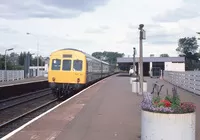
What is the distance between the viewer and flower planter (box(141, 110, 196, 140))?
22.3ft

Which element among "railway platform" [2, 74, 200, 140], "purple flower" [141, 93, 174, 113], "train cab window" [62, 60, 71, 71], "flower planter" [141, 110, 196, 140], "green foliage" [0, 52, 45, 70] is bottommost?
"railway platform" [2, 74, 200, 140]

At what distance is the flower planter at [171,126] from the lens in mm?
6793

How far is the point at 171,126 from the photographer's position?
680cm

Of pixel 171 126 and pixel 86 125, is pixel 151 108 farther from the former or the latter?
pixel 86 125

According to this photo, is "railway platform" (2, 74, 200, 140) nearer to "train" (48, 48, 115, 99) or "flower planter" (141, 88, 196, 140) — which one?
"flower planter" (141, 88, 196, 140)

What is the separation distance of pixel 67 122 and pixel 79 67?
568 inches

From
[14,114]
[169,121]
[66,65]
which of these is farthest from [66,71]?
[169,121]

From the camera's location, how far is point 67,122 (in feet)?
37.4

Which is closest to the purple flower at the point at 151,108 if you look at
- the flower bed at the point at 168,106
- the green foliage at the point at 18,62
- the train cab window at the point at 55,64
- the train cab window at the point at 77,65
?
the flower bed at the point at 168,106

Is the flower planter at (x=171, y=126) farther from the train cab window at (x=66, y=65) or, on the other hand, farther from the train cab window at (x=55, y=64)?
the train cab window at (x=55, y=64)

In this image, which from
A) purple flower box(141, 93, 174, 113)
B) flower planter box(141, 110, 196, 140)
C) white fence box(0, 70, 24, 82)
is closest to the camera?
flower planter box(141, 110, 196, 140)

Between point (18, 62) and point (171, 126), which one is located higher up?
point (18, 62)

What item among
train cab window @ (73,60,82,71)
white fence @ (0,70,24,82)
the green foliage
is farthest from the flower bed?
the green foliage

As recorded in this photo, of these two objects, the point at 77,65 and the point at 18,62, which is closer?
the point at 77,65
